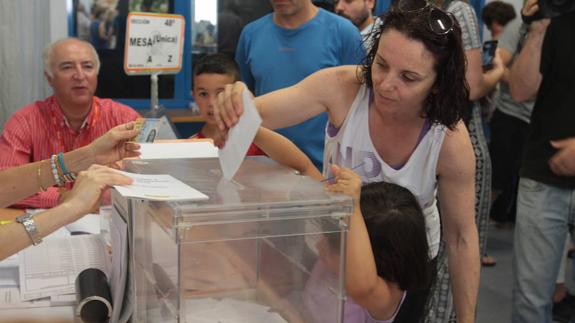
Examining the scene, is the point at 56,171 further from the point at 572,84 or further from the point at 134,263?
the point at 572,84

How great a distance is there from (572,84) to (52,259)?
170 centimetres

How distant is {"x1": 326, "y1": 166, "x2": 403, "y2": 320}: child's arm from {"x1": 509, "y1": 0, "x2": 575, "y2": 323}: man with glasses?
3.91 feet

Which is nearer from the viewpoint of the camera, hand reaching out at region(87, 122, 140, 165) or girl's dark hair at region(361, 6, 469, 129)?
girl's dark hair at region(361, 6, 469, 129)

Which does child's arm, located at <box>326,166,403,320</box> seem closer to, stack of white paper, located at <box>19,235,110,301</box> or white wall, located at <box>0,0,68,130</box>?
stack of white paper, located at <box>19,235,110,301</box>

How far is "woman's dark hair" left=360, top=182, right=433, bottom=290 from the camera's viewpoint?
1.33m

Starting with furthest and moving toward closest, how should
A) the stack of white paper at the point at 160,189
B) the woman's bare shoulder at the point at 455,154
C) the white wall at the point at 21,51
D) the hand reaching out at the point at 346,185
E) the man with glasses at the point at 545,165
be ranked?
the white wall at the point at 21,51
the man with glasses at the point at 545,165
the woman's bare shoulder at the point at 455,154
the hand reaching out at the point at 346,185
the stack of white paper at the point at 160,189

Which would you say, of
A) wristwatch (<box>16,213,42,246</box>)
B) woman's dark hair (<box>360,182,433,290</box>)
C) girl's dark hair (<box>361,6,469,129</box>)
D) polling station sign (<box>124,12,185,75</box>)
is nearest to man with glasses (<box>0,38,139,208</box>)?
polling station sign (<box>124,12,185,75</box>)

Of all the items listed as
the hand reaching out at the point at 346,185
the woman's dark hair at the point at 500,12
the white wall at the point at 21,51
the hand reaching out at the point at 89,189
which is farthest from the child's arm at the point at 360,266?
the woman's dark hair at the point at 500,12

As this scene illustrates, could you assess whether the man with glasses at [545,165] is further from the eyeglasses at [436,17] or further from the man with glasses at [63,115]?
the man with glasses at [63,115]

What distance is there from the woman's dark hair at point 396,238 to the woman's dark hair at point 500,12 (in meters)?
4.32

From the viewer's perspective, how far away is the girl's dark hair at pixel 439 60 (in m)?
1.38

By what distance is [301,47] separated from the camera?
257cm

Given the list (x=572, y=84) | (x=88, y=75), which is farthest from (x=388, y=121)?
(x=88, y=75)

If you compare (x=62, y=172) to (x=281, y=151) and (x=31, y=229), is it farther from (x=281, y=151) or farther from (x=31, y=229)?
(x=281, y=151)
